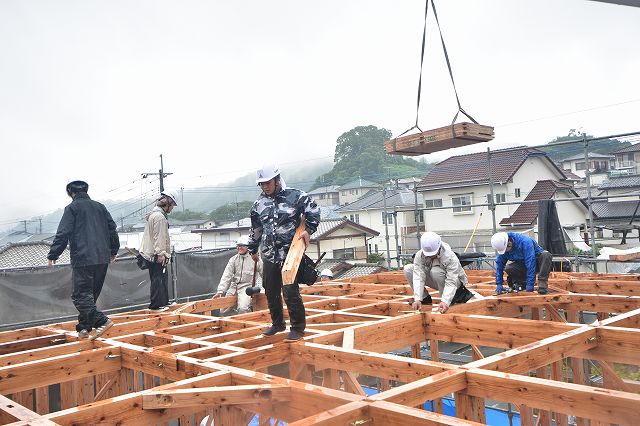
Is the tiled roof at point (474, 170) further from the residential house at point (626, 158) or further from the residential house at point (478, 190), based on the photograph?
the residential house at point (626, 158)

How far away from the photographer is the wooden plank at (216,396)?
3062 millimetres

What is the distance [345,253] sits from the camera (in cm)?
3116

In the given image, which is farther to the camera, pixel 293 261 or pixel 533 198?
pixel 533 198

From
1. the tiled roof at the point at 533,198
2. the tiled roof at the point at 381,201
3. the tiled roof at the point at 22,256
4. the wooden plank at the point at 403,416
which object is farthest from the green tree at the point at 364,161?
the wooden plank at the point at 403,416

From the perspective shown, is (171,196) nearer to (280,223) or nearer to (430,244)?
(280,223)

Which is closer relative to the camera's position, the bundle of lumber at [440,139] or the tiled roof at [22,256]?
the bundle of lumber at [440,139]

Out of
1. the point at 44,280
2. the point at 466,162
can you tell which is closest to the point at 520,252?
the point at 44,280

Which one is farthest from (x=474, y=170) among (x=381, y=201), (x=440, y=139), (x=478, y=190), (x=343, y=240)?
(x=440, y=139)

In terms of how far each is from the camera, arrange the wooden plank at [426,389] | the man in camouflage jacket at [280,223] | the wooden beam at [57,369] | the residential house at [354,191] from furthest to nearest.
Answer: the residential house at [354,191] < the man in camouflage jacket at [280,223] < the wooden beam at [57,369] < the wooden plank at [426,389]

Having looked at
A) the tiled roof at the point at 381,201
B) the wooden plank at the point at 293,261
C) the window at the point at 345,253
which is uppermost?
the tiled roof at the point at 381,201

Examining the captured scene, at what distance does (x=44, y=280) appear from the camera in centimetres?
902

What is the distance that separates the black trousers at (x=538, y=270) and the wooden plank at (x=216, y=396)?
14.2 ft

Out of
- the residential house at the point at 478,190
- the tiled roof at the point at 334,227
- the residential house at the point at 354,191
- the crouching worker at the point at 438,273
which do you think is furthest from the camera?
the residential house at the point at 354,191

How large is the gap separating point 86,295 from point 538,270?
16.7ft
